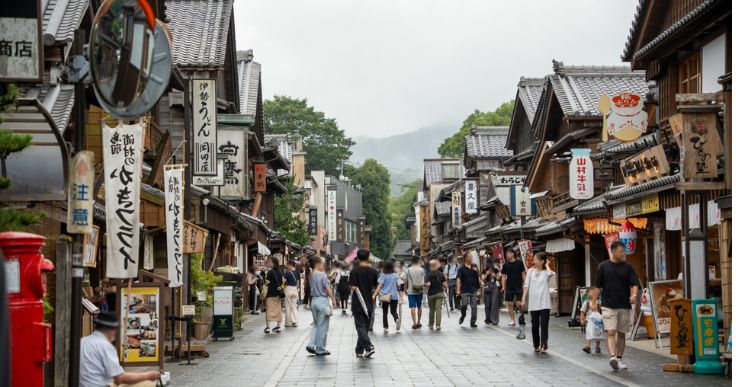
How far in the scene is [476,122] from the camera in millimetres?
83625

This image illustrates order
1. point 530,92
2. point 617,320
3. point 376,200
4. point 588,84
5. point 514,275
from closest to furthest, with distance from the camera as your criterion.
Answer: point 617,320, point 514,275, point 588,84, point 530,92, point 376,200

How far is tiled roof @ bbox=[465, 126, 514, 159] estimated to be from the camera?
60.2 meters

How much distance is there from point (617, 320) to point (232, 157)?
16052 mm

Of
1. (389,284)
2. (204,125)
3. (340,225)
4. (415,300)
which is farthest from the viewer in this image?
(340,225)

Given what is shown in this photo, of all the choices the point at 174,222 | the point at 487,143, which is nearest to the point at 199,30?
the point at 174,222

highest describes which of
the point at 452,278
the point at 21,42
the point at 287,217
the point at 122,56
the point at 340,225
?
the point at 21,42

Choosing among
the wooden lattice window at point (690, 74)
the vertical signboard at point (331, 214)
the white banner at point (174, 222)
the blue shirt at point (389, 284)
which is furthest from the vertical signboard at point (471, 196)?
the white banner at point (174, 222)

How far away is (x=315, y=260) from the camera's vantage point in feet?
64.8

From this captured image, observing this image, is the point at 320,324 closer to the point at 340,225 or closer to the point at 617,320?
the point at 617,320

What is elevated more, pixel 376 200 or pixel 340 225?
pixel 376 200

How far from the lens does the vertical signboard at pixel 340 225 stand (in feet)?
331

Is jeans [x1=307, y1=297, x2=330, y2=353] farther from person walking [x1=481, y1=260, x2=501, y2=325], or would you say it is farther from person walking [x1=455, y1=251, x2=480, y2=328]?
person walking [x1=481, y1=260, x2=501, y2=325]

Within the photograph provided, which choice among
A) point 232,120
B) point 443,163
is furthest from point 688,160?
point 443,163

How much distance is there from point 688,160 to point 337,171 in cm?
9015
